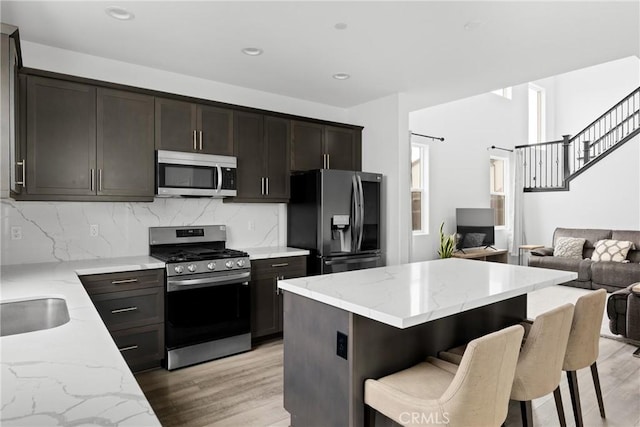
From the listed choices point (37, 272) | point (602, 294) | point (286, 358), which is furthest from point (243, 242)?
point (602, 294)

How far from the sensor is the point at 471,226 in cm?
675

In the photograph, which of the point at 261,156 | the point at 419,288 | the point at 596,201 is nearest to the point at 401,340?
the point at 419,288

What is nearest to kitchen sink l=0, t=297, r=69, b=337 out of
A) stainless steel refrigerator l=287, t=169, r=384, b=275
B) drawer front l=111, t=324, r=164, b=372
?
drawer front l=111, t=324, r=164, b=372

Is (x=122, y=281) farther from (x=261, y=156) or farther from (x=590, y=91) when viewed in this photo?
(x=590, y=91)

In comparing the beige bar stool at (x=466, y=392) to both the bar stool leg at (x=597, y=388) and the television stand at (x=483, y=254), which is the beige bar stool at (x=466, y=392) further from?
the television stand at (x=483, y=254)

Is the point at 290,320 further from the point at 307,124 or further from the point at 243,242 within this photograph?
the point at 307,124

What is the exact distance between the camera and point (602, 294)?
2.26 m

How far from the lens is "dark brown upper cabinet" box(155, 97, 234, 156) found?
3.56 metres

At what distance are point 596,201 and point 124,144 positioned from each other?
8.03m

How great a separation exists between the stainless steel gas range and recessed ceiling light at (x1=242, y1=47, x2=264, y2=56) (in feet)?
5.73

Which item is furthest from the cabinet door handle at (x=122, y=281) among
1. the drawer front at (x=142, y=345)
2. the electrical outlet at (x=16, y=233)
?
the electrical outlet at (x=16, y=233)

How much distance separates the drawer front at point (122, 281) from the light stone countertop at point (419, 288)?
149 cm

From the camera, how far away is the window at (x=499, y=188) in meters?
8.10

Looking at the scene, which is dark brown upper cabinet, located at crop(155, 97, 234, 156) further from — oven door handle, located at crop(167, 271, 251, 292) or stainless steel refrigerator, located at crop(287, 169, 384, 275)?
oven door handle, located at crop(167, 271, 251, 292)
